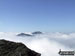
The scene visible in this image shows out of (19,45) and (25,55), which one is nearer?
(25,55)

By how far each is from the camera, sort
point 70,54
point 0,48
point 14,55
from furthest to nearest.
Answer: point 70,54 → point 0,48 → point 14,55

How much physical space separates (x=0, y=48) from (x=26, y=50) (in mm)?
6970

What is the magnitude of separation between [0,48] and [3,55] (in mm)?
2810

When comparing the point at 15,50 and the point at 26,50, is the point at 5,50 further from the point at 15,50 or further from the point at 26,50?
the point at 26,50

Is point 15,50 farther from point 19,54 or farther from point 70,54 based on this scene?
point 70,54

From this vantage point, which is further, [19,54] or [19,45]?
[19,45]

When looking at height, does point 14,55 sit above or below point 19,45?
below

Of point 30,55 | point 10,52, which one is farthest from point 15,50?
point 30,55

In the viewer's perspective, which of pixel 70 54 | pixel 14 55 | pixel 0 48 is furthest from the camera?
A: pixel 70 54

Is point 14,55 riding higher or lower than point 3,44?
lower

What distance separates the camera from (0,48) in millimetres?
44000

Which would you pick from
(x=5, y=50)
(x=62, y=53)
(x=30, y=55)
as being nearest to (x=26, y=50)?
(x=30, y=55)

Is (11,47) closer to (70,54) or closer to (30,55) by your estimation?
(30,55)

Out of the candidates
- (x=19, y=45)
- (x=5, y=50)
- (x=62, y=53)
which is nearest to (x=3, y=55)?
(x=5, y=50)
